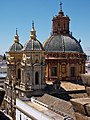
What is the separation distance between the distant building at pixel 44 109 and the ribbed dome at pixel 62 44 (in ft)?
22.3

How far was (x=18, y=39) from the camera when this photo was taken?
112 feet

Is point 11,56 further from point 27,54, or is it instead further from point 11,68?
point 27,54

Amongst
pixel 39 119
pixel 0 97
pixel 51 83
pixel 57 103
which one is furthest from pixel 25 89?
pixel 0 97

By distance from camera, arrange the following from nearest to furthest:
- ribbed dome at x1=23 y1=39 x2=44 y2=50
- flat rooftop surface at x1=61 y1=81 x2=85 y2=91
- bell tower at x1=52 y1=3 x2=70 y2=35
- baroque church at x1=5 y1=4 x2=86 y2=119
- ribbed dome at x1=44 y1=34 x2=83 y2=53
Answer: baroque church at x1=5 y1=4 x2=86 y2=119 < ribbed dome at x1=23 y1=39 x2=44 y2=50 < flat rooftop surface at x1=61 y1=81 x2=85 y2=91 < ribbed dome at x1=44 y1=34 x2=83 y2=53 < bell tower at x1=52 y1=3 x2=70 y2=35

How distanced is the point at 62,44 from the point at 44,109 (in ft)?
33.2

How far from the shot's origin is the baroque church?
1085 inches

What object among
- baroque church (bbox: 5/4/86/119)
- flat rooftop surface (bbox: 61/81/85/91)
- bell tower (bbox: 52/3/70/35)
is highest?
bell tower (bbox: 52/3/70/35)

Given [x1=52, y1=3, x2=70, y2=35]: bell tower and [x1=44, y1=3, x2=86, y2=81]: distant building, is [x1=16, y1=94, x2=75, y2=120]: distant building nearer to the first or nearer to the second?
[x1=44, y1=3, x2=86, y2=81]: distant building

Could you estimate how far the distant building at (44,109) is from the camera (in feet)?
64.1

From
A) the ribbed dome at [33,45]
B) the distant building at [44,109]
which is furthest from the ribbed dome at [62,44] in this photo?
the distant building at [44,109]

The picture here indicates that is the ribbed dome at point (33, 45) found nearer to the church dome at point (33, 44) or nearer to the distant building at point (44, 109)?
the church dome at point (33, 44)

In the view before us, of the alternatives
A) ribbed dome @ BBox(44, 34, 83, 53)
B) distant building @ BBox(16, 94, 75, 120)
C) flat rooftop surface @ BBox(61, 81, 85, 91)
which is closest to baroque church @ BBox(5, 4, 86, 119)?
ribbed dome @ BBox(44, 34, 83, 53)

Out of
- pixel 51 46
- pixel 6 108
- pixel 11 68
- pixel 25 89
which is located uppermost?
pixel 51 46

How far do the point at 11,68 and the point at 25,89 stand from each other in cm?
605
